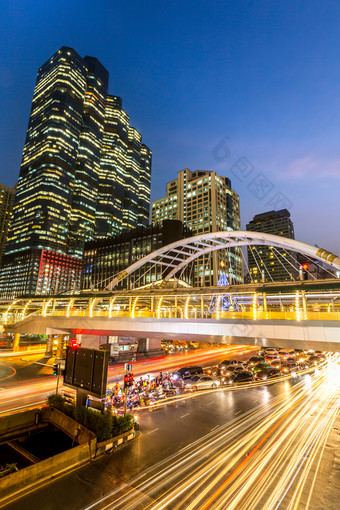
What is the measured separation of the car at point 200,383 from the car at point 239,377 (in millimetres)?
1947

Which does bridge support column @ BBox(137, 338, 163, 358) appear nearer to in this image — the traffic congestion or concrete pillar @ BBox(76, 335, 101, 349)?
concrete pillar @ BBox(76, 335, 101, 349)

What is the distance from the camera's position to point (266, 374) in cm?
2866

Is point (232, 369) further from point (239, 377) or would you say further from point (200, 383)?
point (200, 383)

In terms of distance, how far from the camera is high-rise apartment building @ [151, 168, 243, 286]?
122369 mm

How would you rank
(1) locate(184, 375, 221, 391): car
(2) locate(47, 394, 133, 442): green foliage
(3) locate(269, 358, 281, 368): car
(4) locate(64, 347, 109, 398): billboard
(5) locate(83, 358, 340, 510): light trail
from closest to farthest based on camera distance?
(5) locate(83, 358, 340, 510): light trail < (2) locate(47, 394, 133, 442): green foliage < (4) locate(64, 347, 109, 398): billboard < (1) locate(184, 375, 221, 391): car < (3) locate(269, 358, 281, 368): car

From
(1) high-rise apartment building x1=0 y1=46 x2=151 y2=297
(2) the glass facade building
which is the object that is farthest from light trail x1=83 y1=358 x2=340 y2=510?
(1) high-rise apartment building x1=0 y1=46 x2=151 y2=297

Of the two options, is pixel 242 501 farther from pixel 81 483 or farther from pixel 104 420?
pixel 104 420

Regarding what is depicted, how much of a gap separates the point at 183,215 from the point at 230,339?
410 feet

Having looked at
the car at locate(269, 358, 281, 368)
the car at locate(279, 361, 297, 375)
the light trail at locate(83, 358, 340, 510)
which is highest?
the light trail at locate(83, 358, 340, 510)

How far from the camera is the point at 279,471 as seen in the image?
34.6ft

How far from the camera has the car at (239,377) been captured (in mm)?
26275

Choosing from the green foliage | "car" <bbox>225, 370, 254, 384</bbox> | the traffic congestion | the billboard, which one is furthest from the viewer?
"car" <bbox>225, 370, 254, 384</bbox>

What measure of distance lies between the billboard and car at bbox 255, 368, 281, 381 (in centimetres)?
2095

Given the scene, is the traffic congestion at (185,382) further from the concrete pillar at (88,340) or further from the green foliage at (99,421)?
the concrete pillar at (88,340)
